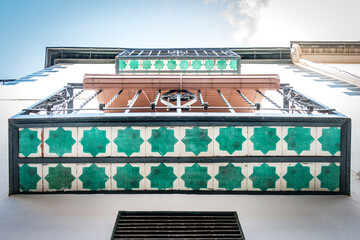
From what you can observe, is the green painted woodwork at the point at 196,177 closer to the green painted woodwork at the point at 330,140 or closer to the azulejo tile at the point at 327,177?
the azulejo tile at the point at 327,177

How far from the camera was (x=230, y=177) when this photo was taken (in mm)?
3350

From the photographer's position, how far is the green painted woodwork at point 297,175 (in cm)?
334

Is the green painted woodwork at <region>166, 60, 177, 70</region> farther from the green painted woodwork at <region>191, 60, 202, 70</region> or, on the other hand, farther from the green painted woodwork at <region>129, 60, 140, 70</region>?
the green painted woodwork at <region>129, 60, 140, 70</region>

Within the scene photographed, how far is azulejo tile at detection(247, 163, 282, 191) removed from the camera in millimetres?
3338

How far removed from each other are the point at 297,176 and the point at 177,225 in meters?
1.65

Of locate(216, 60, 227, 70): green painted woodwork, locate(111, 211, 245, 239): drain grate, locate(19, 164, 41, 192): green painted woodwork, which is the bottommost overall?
locate(111, 211, 245, 239): drain grate

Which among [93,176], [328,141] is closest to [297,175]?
[328,141]

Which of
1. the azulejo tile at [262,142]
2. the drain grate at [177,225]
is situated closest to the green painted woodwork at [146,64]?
the azulejo tile at [262,142]

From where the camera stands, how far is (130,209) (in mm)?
3164

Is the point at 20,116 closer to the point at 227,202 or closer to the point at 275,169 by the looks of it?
the point at 227,202

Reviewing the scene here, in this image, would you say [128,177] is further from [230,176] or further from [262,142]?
[262,142]

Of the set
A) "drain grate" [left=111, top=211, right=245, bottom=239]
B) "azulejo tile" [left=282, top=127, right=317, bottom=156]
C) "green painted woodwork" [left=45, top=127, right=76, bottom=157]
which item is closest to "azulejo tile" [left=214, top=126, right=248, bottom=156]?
"azulejo tile" [left=282, top=127, right=317, bottom=156]

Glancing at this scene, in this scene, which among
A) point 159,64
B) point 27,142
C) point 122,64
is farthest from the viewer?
point 159,64

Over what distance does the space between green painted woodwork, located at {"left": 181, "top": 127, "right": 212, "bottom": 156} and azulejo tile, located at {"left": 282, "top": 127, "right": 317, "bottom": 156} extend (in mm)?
980
